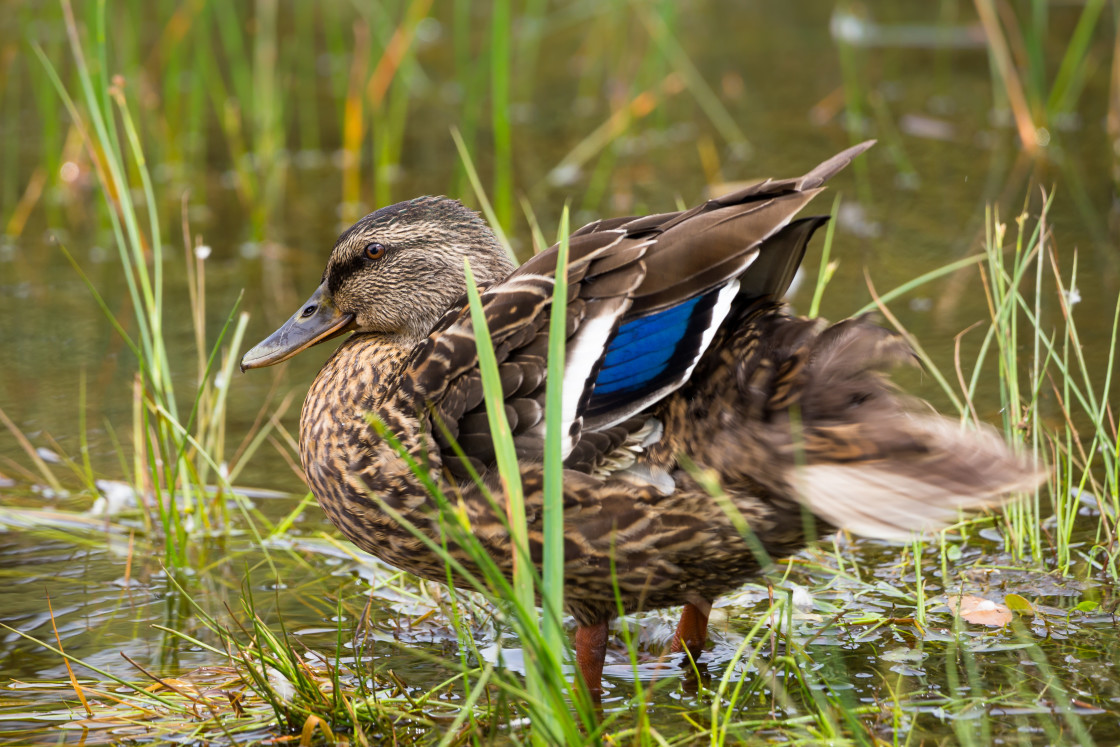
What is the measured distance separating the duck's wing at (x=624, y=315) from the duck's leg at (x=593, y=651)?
0.46 metres

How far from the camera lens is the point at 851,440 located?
8.24ft

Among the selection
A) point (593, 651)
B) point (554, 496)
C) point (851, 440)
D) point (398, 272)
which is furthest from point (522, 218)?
point (554, 496)

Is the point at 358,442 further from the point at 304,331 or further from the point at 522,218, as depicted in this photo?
the point at 522,218

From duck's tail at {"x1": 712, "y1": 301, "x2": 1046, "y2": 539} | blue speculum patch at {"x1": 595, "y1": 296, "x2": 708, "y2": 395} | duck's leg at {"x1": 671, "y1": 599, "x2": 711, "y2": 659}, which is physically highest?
blue speculum patch at {"x1": 595, "y1": 296, "x2": 708, "y2": 395}

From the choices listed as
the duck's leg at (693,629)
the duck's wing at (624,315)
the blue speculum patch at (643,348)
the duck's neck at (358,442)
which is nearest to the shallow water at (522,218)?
the duck's leg at (693,629)

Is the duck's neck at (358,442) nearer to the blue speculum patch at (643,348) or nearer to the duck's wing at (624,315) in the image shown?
the duck's wing at (624,315)

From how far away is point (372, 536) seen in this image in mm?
2904

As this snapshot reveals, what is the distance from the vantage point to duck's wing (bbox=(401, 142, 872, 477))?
2.62 meters

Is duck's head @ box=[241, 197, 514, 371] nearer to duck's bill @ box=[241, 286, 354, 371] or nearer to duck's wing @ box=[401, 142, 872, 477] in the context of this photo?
duck's bill @ box=[241, 286, 354, 371]

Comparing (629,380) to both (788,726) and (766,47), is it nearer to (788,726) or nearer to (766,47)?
(788,726)

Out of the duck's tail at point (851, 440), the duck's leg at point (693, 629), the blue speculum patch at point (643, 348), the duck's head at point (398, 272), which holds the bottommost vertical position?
the duck's leg at point (693, 629)

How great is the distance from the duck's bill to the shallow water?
2.00 ft

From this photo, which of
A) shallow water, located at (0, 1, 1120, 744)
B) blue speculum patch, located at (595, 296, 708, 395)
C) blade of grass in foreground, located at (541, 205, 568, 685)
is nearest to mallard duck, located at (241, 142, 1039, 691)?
blue speculum patch, located at (595, 296, 708, 395)

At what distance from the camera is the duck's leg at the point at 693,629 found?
9.88 ft
